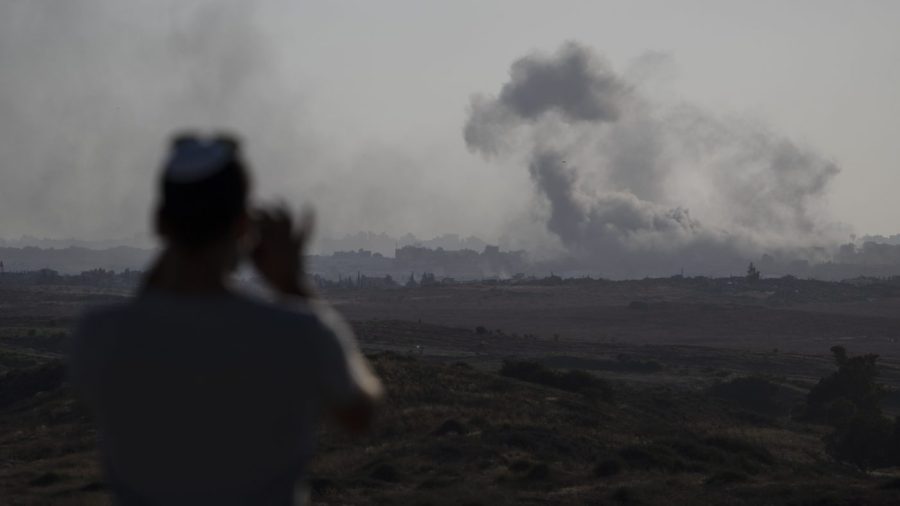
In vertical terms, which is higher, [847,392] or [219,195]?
[219,195]

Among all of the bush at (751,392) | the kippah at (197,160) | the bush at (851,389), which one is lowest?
the bush at (751,392)

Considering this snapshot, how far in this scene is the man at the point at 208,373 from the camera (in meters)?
3.31

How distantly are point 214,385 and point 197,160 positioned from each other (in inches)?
22.2

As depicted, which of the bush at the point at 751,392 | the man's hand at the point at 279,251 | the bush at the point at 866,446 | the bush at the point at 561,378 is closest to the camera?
the man's hand at the point at 279,251

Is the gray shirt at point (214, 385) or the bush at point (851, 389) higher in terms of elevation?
the gray shirt at point (214, 385)

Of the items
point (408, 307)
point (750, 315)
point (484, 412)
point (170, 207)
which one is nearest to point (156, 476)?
point (170, 207)

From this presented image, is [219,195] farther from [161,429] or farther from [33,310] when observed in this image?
[33,310]

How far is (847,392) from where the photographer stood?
41562mm

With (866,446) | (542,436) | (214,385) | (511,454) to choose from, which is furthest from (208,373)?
(866,446)

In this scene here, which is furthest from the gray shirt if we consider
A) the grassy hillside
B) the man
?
the grassy hillside

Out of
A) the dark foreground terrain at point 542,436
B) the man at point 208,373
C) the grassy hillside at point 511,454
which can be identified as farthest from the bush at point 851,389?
the man at point 208,373

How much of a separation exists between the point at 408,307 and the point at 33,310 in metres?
40.7

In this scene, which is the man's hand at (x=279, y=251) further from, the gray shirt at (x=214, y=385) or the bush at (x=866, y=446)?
the bush at (x=866, y=446)

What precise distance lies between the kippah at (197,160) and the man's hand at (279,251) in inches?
11.0
